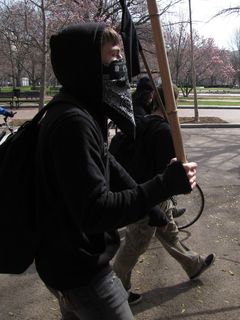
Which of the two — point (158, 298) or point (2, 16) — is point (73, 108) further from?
point (2, 16)

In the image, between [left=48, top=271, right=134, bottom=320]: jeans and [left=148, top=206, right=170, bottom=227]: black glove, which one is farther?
[left=148, top=206, right=170, bottom=227]: black glove

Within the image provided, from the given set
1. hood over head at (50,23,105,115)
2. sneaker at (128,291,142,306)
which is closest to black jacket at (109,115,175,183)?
sneaker at (128,291,142,306)

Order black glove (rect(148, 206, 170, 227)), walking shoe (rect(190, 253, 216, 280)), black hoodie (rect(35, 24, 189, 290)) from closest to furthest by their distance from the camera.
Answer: black hoodie (rect(35, 24, 189, 290)), black glove (rect(148, 206, 170, 227)), walking shoe (rect(190, 253, 216, 280))

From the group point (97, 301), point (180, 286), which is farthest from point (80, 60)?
point (180, 286)

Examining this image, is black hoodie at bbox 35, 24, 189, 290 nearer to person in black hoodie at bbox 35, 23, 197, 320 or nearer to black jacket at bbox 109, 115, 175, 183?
person in black hoodie at bbox 35, 23, 197, 320

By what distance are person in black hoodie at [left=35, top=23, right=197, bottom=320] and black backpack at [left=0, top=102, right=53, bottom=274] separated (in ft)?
0.12

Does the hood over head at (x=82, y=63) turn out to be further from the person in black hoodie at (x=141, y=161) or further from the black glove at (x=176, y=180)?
the person in black hoodie at (x=141, y=161)

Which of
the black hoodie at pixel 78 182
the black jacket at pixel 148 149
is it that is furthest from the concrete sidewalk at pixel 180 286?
the black hoodie at pixel 78 182

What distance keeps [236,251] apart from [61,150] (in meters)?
3.61

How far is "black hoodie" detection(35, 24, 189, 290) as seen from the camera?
1.78 metres

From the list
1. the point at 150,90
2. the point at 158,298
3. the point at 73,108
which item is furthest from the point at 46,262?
the point at 150,90

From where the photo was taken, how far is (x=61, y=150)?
1.78m

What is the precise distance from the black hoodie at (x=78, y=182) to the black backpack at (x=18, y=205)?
42 mm

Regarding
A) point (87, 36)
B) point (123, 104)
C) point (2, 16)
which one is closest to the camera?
point (87, 36)
